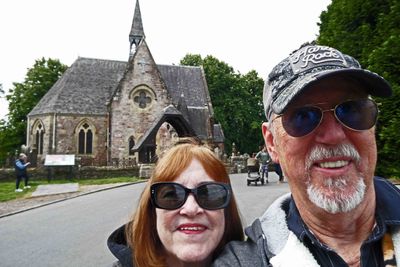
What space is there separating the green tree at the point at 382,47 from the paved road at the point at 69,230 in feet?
6.72

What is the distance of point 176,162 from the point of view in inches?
83.7

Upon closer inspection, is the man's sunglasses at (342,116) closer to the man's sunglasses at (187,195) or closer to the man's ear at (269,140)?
the man's ear at (269,140)

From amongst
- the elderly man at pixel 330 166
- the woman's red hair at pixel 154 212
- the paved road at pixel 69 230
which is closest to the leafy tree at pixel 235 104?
the paved road at pixel 69 230

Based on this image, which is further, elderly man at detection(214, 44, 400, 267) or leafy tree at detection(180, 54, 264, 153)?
leafy tree at detection(180, 54, 264, 153)

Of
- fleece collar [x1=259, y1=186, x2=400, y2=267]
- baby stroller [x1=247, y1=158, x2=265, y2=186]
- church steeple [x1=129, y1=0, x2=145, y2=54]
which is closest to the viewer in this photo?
fleece collar [x1=259, y1=186, x2=400, y2=267]

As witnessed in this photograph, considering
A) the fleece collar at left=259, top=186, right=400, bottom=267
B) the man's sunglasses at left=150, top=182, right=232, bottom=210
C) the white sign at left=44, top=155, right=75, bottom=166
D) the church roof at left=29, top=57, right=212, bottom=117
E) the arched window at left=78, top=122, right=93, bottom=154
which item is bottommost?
the fleece collar at left=259, top=186, right=400, bottom=267

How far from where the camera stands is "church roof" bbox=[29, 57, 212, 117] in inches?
1227

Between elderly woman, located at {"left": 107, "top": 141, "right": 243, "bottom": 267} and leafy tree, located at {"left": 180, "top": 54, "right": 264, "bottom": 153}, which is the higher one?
leafy tree, located at {"left": 180, "top": 54, "right": 264, "bottom": 153}

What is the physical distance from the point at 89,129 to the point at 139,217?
30.6 metres

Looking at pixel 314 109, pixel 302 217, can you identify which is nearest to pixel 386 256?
pixel 302 217

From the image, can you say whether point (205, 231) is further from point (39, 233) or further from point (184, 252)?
point (39, 233)

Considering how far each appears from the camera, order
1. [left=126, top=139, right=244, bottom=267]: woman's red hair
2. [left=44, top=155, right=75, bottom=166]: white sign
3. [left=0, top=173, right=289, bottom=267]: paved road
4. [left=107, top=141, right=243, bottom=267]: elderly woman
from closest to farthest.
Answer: [left=107, top=141, right=243, bottom=267]: elderly woman
[left=126, top=139, right=244, bottom=267]: woman's red hair
[left=0, top=173, right=289, bottom=267]: paved road
[left=44, top=155, right=75, bottom=166]: white sign

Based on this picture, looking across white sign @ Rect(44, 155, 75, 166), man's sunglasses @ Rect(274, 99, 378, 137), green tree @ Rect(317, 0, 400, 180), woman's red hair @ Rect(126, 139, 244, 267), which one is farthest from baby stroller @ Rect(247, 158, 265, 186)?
man's sunglasses @ Rect(274, 99, 378, 137)

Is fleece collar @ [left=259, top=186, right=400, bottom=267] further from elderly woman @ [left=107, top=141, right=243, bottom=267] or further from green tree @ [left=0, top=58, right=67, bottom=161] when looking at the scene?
green tree @ [left=0, top=58, right=67, bottom=161]
